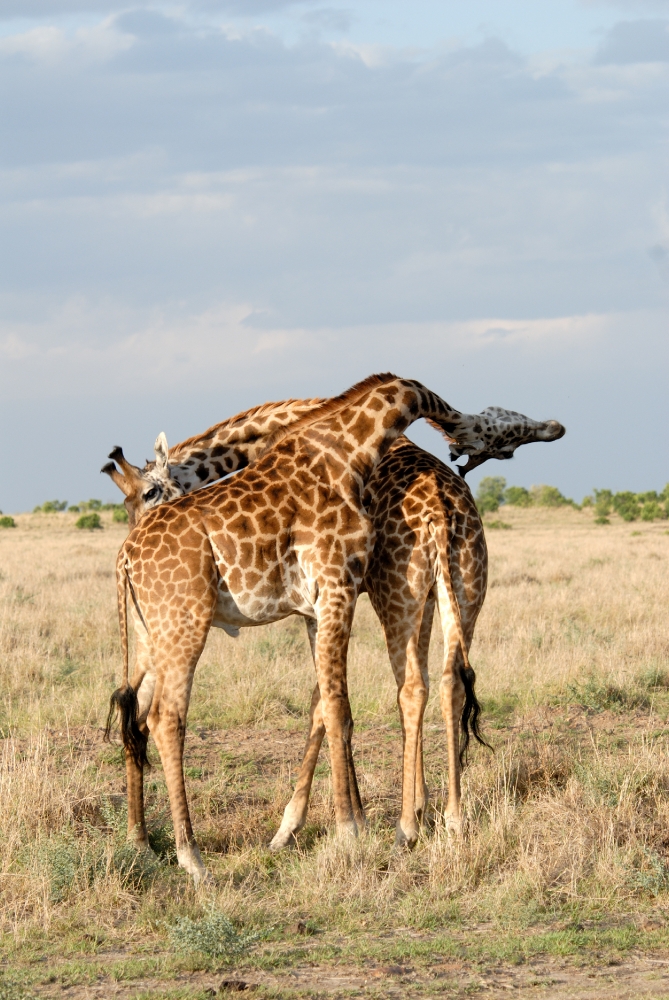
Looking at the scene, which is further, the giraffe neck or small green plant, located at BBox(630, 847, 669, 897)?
the giraffe neck

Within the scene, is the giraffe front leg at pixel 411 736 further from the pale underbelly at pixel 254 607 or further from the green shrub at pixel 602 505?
the green shrub at pixel 602 505

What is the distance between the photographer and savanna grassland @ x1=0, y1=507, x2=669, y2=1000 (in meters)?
4.86

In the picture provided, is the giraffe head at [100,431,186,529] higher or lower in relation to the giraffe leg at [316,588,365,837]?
higher

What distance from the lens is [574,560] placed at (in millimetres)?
22688

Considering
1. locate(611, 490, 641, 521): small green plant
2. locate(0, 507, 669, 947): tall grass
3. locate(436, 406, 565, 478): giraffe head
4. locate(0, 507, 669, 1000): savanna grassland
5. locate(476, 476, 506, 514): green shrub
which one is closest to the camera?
locate(0, 507, 669, 1000): savanna grassland

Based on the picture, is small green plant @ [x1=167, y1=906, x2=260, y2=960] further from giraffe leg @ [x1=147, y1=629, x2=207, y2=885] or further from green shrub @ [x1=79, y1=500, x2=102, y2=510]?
green shrub @ [x1=79, y1=500, x2=102, y2=510]

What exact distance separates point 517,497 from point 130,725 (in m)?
48.9

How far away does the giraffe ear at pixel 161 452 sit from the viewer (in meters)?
7.70

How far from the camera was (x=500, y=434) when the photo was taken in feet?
24.1

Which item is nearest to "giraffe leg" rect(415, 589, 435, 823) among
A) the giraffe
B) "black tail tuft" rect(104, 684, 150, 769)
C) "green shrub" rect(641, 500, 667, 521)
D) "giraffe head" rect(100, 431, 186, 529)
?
the giraffe

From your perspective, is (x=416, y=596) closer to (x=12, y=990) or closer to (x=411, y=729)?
(x=411, y=729)

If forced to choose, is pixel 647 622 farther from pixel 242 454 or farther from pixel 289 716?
pixel 242 454

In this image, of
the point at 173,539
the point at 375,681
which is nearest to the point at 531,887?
the point at 173,539

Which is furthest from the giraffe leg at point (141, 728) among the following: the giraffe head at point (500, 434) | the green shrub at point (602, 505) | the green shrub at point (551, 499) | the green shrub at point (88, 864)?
the green shrub at point (551, 499)
